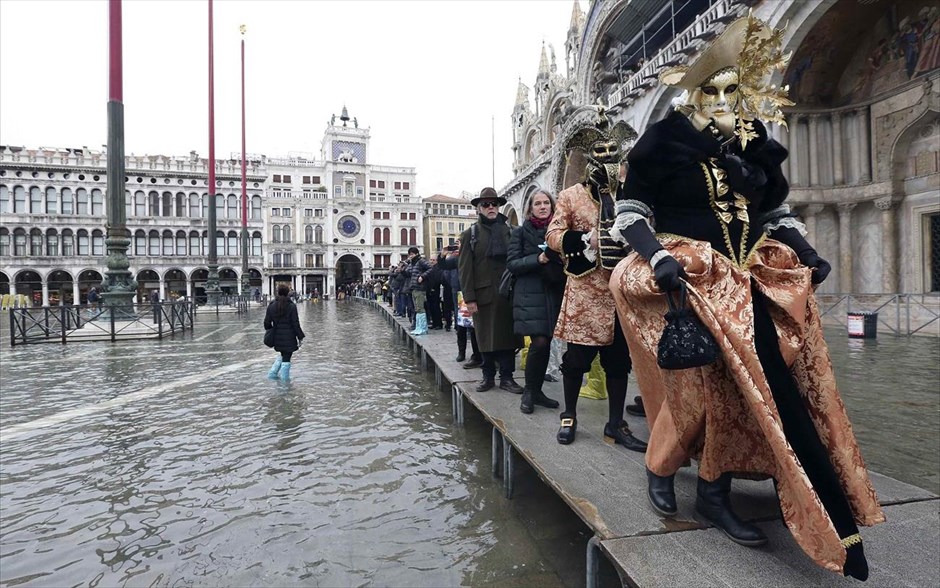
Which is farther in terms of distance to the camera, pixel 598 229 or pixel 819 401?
pixel 598 229

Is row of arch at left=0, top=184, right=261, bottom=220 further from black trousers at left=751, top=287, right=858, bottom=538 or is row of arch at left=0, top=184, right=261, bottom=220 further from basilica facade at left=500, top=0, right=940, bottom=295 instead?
black trousers at left=751, top=287, right=858, bottom=538

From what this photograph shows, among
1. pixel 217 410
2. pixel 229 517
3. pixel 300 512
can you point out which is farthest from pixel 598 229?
pixel 217 410

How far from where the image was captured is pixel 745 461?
2029 millimetres

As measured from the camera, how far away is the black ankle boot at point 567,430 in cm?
313

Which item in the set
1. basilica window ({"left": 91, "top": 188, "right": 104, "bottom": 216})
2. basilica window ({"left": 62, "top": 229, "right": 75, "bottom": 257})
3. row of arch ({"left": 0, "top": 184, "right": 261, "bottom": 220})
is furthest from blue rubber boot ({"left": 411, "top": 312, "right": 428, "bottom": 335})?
basilica window ({"left": 62, "top": 229, "right": 75, "bottom": 257})

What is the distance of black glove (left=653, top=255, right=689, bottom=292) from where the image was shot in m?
1.87

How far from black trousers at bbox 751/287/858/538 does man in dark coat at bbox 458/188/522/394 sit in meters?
2.83

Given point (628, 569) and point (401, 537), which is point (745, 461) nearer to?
point (628, 569)

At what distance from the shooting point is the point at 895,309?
39.2ft

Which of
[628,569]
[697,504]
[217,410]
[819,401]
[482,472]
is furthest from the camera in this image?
[217,410]

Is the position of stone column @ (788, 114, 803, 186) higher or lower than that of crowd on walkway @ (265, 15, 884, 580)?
higher

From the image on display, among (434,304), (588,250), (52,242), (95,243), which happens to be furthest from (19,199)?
(588,250)

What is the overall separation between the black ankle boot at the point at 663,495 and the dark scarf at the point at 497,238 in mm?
2902

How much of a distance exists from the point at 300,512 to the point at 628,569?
2142 millimetres
